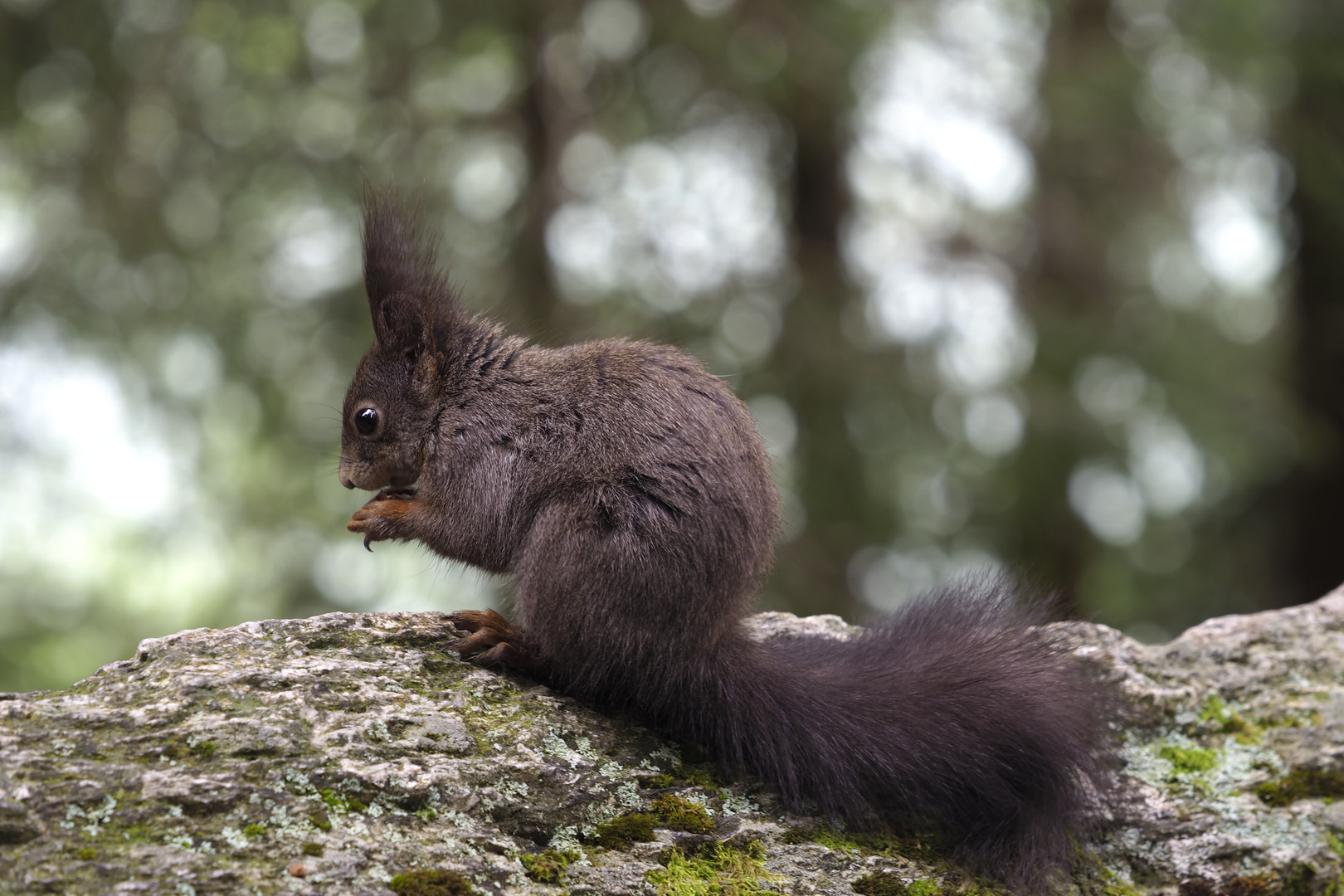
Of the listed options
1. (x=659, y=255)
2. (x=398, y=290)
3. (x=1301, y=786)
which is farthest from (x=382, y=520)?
(x=659, y=255)

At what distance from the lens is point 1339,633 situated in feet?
12.2

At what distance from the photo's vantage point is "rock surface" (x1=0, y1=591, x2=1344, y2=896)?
205cm

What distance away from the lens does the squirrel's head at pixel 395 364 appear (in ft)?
10.5

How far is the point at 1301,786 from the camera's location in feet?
10.3

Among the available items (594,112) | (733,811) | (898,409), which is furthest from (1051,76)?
(733,811)

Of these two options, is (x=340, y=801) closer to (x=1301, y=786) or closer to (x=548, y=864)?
(x=548, y=864)

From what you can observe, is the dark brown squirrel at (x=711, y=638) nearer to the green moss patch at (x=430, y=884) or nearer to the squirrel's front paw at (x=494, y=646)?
the squirrel's front paw at (x=494, y=646)

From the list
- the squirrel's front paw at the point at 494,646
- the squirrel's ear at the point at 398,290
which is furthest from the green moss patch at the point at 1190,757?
the squirrel's ear at the point at 398,290

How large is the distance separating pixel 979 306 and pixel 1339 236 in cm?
252

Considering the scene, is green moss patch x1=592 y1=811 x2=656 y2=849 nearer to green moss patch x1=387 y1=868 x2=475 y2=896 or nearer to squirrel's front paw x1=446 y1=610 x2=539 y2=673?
green moss patch x1=387 y1=868 x2=475 y2=896

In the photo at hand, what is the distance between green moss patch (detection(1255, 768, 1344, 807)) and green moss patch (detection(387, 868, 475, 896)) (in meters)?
2.18

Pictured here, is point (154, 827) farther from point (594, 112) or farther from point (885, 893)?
point (594, 112)

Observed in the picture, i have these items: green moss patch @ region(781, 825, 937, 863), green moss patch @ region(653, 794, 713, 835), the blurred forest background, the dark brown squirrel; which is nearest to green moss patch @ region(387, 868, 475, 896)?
green moss patch @ region(653, 794, 713, 835)

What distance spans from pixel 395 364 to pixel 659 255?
3.63m
